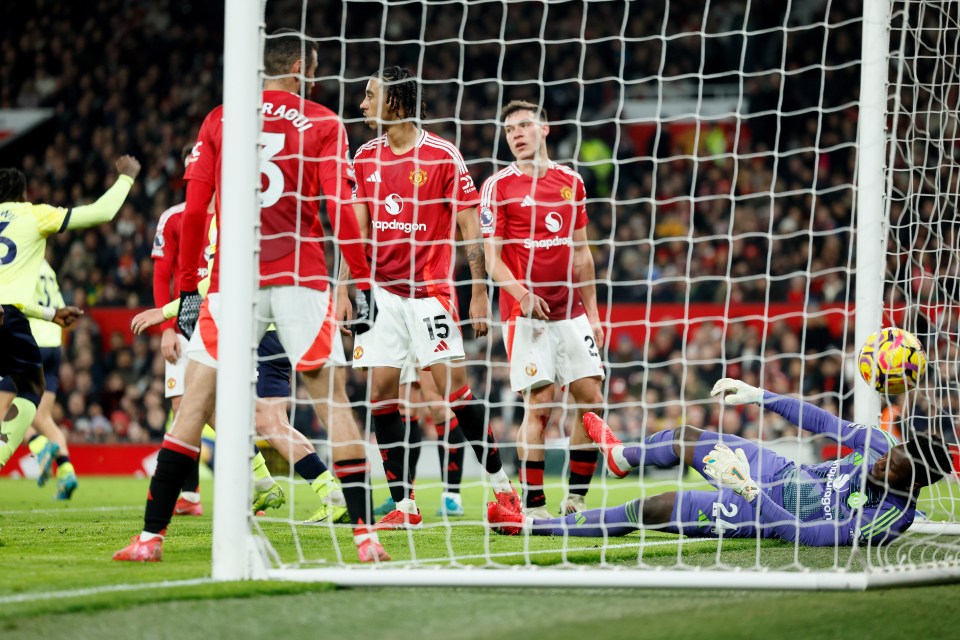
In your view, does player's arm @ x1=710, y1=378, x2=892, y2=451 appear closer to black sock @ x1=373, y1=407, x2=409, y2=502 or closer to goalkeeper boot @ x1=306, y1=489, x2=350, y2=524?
black sock @ x1=373, y1=407, x2=409, y2=502

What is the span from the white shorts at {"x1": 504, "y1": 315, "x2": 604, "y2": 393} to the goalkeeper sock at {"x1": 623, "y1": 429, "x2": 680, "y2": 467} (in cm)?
101

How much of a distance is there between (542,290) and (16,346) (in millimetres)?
3059

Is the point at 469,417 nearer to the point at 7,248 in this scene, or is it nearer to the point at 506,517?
the point at 506,517

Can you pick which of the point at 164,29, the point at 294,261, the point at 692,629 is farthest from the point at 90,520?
the point at 164,29

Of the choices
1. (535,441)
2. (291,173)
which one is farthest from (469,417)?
(291,173)

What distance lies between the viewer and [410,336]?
633cm

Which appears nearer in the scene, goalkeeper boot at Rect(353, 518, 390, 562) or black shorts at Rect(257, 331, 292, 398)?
goalkeeper boot at Rect(353, 518, 390, 562)

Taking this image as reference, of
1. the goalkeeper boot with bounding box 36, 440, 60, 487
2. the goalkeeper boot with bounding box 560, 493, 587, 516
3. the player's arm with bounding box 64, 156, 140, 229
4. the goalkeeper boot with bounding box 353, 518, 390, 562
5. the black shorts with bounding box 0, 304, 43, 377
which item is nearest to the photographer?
the goalkeeper boot with bounding box 353, 518, 390, 562

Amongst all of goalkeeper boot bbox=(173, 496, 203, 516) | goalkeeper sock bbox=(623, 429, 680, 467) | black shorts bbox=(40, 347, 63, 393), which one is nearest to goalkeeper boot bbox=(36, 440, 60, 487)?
black shorts bbox=(40, 347, 63, 393)

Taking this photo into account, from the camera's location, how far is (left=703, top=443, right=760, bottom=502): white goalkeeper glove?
5.05 m

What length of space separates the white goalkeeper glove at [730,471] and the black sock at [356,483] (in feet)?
5.31

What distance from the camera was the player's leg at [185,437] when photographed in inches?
175

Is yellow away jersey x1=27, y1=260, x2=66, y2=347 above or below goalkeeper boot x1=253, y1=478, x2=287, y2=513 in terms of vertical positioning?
above

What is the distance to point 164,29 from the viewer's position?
65.9ft
